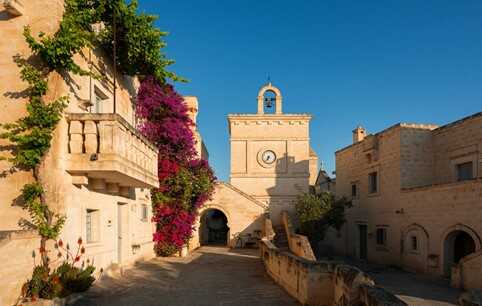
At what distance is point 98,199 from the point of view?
1019 centimetres

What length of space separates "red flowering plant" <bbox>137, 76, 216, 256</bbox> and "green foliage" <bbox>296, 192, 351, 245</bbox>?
732 centimetres

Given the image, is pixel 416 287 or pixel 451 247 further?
pixel 451 247

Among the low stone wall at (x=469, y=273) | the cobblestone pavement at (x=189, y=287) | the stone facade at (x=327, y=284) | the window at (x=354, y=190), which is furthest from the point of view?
the window at (x=354, y=190)

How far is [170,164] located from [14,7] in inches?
404

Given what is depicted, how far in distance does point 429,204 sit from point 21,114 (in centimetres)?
1683

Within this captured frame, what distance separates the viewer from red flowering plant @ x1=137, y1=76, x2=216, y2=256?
16.6 metres

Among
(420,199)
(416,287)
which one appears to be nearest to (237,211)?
(420,199)

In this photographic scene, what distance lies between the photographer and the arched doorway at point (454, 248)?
15704 mm

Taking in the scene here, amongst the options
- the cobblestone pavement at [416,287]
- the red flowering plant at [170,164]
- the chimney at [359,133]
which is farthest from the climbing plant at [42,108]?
the chimney at [359,133]

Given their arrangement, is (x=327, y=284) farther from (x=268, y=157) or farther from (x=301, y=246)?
(x=268, y=157)

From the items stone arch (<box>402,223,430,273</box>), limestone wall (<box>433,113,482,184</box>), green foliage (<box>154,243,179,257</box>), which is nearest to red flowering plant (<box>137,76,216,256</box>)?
green foliage (<box>154,243,179,257</box>)

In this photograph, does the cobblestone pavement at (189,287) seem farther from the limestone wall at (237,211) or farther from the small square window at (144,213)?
the limestone wall at (237,211)

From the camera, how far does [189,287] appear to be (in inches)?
419

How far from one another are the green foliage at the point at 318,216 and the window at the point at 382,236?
230cm
